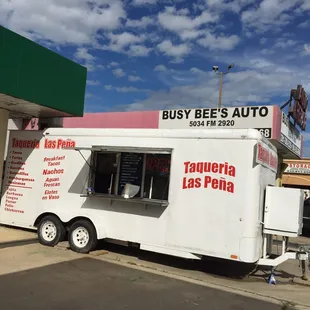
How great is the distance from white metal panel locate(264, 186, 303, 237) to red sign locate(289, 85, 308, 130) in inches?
423

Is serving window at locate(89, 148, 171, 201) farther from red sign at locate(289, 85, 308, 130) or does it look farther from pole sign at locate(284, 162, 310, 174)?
pole sign at locate(284, 162, 310, 174)

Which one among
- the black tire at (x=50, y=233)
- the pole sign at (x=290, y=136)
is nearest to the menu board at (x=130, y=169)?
the black tire at (x=50, y=233)

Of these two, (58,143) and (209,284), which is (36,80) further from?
(209,284)

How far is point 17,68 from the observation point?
8.50 meters

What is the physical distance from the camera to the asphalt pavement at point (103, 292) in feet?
18.8

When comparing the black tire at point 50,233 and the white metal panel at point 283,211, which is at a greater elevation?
the white metal panel at point 283,211

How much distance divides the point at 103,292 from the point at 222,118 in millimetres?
11346

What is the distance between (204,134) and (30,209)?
490 centimetres

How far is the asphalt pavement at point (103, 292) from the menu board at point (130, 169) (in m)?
1.97

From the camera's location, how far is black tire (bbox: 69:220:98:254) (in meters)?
8.88

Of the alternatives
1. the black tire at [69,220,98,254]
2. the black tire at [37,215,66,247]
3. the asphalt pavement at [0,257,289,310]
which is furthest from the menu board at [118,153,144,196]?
the asphalt pavement at [0,257,289,310]

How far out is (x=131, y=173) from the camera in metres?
8.86

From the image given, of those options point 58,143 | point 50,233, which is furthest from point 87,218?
point 58,143

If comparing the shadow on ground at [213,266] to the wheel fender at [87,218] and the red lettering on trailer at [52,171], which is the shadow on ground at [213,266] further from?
the red lettering on trailer at [52,171]
